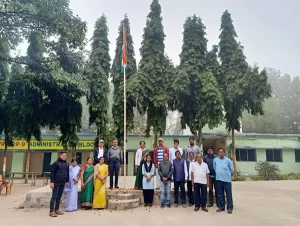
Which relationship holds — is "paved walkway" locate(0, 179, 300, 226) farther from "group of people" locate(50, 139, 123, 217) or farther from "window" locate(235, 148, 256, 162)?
"window" locate(235, 148, 256, 162)

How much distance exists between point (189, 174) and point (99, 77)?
10.4m

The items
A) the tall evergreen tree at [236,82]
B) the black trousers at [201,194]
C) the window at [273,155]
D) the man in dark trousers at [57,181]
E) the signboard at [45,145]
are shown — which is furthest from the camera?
the window at [273,155]

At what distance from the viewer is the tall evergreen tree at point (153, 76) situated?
15.9m

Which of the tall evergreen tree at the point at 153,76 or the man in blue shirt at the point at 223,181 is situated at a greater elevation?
the tall evergreen tree at the point at 153,76

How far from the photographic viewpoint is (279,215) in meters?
6.33

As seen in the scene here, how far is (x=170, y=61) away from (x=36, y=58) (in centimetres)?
941

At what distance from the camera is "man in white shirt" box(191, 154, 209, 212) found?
6.46 meters

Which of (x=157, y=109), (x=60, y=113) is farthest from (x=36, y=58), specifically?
(x=157, y=109)

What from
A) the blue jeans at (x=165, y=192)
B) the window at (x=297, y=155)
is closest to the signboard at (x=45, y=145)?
the blue jeans at (x=165, y=192)

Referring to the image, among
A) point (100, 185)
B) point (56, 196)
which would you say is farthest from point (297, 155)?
point (56, 196)

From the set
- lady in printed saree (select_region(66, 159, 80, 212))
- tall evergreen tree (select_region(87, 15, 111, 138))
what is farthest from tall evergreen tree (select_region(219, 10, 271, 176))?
lady in printed saree (select_region(66, 159, 80, 212))

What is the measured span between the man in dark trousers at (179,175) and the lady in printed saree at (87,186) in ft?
7.73

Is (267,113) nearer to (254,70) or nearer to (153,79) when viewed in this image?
(254,70)

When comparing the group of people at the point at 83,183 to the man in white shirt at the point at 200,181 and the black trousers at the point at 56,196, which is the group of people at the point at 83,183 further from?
the man in white shirt at the point at 200,181
